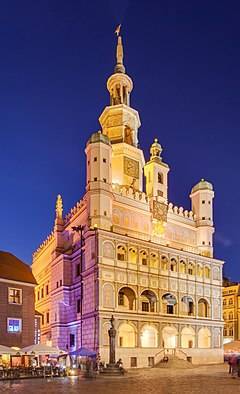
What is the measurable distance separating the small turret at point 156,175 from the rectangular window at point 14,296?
3268cm

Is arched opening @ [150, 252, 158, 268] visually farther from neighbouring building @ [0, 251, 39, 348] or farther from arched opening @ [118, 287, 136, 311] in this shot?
neighbouring building @ [0, 251, 39, 348]

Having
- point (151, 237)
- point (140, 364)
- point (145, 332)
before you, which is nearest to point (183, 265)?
point (151, 237)

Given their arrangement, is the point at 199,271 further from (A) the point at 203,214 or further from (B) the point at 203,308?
(A) the point at 203,214

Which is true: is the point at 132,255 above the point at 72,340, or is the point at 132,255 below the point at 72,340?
above

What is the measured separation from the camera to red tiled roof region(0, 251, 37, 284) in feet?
173

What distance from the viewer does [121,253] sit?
223 feet

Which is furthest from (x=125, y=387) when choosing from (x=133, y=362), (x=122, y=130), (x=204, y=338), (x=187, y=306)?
(x=122, y=130)

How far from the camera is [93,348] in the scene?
63.0 m

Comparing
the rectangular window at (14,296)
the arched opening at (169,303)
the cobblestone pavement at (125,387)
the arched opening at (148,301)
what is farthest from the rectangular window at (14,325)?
the arched opening at (169,303)

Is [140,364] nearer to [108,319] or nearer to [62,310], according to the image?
[108,319]

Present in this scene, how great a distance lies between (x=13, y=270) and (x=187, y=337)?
31690mm

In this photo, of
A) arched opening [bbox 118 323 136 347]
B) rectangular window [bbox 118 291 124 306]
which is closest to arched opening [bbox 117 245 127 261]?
rectangular window [bbox 118 291 124 306]

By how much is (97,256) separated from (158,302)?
1236 centimetres

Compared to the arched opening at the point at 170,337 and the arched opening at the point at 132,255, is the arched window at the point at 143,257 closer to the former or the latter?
the arched opening at the point at 132,255
